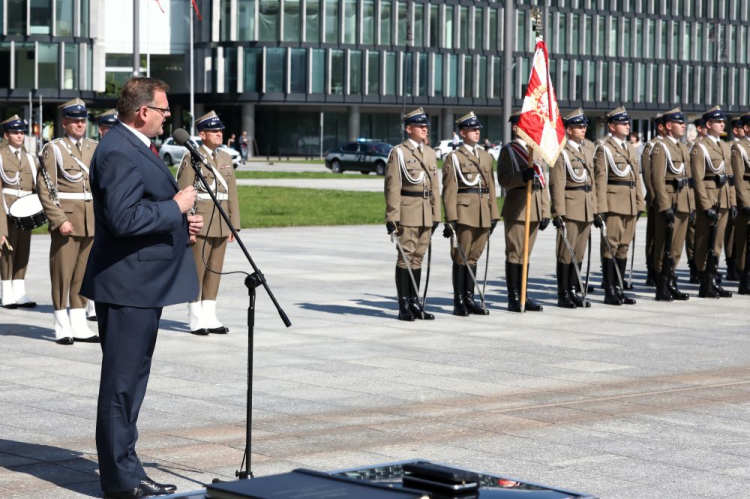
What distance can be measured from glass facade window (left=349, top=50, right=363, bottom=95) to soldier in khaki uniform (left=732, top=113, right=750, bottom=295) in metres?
67.2

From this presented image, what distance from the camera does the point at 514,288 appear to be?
14805mm

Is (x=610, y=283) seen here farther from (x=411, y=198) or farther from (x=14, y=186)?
(x=14, y=186)

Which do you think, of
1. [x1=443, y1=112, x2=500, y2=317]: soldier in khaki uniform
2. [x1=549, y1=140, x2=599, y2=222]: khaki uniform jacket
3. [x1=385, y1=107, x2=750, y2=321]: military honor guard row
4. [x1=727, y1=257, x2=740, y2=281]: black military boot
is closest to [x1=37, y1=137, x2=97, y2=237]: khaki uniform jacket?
[x1=385, y1=107, x2=750, y2=321]: military honor guard row

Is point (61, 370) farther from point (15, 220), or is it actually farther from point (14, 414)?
point (15, 220)

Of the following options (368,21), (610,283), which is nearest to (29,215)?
(610,283)

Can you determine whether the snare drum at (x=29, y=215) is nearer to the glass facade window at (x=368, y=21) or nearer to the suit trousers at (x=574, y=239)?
the suit trousers at (x=574, y=239)

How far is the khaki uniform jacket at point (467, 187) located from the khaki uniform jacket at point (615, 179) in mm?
1754

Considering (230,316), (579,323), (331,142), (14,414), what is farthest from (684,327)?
(331,142)

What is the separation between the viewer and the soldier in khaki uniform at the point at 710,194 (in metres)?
16.4

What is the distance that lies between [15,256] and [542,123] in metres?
5.88

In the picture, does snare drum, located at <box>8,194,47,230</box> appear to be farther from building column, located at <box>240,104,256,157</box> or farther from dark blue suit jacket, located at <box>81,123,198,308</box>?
building column, located at <box>240,104,256,157</box>

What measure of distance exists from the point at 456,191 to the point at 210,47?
227 feet

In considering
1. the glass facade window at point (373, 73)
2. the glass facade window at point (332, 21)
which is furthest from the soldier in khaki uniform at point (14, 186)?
the glass facade window at point (373, 73)

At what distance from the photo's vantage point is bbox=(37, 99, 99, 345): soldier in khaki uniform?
470 inches
